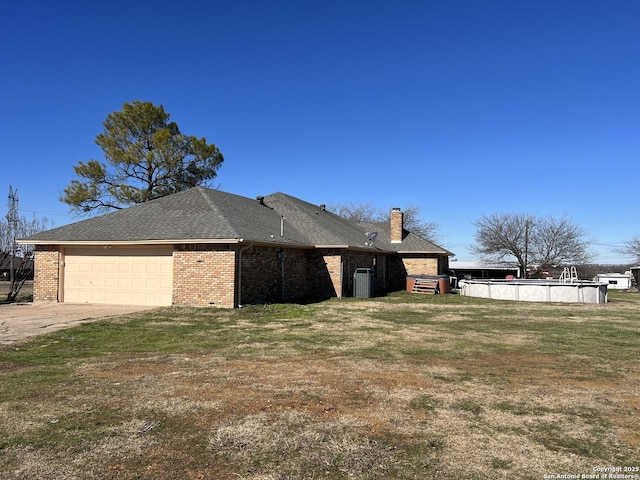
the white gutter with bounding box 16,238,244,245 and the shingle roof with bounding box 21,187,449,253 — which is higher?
the shingle roof with bounding box 21,187,449,253

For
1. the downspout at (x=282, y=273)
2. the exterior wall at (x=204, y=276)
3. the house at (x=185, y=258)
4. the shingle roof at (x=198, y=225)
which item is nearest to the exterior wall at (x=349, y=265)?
the house at (x=185, y=258)

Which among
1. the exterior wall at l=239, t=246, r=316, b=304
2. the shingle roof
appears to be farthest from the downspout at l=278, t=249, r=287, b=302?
the shingle roof

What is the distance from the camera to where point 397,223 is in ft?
102

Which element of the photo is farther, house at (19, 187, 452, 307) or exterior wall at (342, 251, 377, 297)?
exterior wall at (342, 251, 377, 297)

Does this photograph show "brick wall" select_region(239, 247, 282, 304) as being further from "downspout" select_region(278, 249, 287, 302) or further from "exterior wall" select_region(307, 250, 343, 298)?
"exterior wall" select_region(307, 250, 343, 298)

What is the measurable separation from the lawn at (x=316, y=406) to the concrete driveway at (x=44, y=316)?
86cm

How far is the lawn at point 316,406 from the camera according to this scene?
3.80 m

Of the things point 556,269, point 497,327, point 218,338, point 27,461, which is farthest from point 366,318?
point 556,269

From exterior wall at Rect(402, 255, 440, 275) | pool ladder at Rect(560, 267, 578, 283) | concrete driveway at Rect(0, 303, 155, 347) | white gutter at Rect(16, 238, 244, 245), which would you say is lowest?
concrete driveway at Rect(0, 303, 155, 347)

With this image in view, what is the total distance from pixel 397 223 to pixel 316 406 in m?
26.5

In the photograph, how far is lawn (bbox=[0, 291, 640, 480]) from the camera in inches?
150

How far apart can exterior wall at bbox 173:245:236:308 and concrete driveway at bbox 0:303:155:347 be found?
51.7 inches

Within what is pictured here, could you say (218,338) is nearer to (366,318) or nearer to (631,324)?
(366,318)

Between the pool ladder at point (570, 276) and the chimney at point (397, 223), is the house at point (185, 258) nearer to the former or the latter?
the chimney at point (397, 223)
